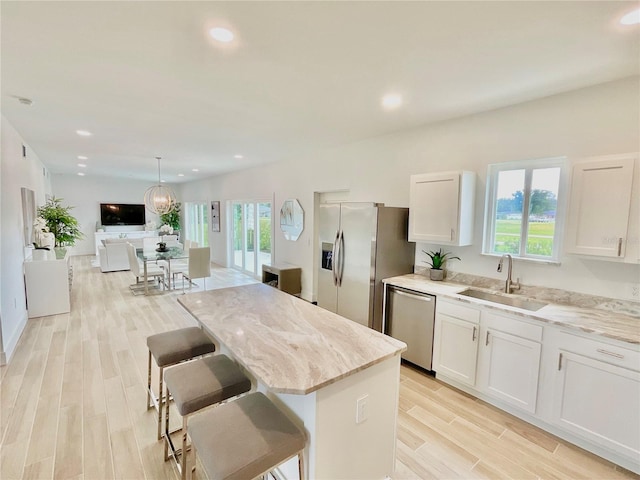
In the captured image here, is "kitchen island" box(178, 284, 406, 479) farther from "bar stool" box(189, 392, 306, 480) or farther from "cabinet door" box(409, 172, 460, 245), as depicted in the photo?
"cabinet door" box(409, 172, 460, 245)

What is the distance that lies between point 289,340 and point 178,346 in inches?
39.2

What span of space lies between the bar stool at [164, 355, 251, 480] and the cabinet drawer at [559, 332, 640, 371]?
86.1 inches

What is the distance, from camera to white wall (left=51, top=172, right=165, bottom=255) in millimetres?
9531

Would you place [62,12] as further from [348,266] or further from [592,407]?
[592,407]

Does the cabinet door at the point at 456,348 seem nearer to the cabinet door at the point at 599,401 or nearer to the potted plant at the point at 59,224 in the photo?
the cabinet door at the point at 599,401

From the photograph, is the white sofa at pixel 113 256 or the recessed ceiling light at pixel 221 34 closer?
the recessed ceiling light at pixel 221 34

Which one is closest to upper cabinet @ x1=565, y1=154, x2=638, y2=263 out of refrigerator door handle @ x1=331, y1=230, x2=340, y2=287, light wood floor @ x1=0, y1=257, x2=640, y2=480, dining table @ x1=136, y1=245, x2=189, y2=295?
light wood floor @ x1=0, y1=257, x2=640, y2=480

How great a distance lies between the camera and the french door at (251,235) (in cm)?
683

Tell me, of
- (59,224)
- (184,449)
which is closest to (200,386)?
(184,449)

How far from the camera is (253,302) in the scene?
229 centimetres

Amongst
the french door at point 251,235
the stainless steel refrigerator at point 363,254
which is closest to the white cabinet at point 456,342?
the stainless steel refrigerator at point 363,254

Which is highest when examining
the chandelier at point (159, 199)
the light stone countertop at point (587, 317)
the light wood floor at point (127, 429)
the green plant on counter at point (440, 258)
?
the chandelier at point (159, 199)

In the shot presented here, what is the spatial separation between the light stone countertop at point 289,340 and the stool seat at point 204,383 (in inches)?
10.6

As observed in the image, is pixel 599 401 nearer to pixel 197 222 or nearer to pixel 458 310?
pixel 458 310
